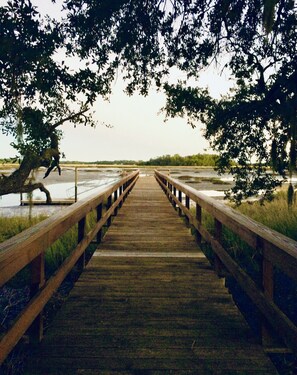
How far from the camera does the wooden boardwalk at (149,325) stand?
2271mm

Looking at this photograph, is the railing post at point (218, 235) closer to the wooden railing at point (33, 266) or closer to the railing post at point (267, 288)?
the railing post at point (267, 288)

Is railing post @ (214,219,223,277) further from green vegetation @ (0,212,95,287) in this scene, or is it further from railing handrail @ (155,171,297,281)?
green vegetation @ (0,212,95,287)

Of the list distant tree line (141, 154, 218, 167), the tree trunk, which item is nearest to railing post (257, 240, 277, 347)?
the tree trunk

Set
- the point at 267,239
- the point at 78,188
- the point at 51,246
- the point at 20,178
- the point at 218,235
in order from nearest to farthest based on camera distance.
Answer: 1. the point at 267,239
2. the point at 218,235
3. the point at 20,178
4. the point at 51,246
5. the point at 78,188

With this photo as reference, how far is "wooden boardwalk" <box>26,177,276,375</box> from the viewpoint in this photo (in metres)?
2.27

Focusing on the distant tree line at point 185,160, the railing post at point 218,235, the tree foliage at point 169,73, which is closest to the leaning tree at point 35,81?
the tree foliage at point 169,73

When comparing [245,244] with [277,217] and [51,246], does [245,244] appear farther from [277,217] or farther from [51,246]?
[51,246]

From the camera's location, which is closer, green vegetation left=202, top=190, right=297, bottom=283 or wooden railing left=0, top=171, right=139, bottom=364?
wooden railing left=0, top=171, right=139, bottom=364

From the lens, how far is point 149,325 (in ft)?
9.32

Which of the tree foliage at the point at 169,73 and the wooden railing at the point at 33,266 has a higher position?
the tree foliage at the point at 169,73

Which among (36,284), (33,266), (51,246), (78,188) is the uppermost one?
(33,266)

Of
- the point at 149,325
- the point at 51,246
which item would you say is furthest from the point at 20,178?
the point at 149,325

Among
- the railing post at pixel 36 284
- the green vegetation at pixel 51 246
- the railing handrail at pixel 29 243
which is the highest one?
the railing handrail at pixel 29 243

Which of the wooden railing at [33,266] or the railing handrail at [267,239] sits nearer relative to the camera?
the wooden railing at [33,266]
